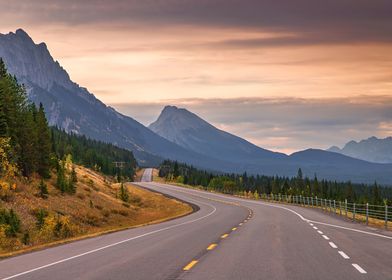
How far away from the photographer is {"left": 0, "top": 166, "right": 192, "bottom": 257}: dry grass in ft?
117

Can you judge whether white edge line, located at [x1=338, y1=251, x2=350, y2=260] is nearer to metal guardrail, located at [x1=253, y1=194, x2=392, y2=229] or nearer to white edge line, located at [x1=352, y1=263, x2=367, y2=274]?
white edge line, located at [x1=352, y1=263, x2=367, y2=274]

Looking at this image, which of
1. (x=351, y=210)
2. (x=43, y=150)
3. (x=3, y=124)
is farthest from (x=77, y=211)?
(x=351, y=210)

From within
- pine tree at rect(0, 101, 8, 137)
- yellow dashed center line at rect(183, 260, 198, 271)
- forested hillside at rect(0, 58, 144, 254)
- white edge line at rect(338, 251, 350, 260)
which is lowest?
yellow dashed center line at rect(183, 260, 198, 271)

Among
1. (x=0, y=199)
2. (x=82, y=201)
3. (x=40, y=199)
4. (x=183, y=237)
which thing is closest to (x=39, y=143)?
(x=82, y=201)

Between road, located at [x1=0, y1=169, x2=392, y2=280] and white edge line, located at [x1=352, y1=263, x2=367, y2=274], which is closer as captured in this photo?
road, located at [x1=0, y1=169, x2=392, y2=280]

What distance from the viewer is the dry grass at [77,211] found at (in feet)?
117

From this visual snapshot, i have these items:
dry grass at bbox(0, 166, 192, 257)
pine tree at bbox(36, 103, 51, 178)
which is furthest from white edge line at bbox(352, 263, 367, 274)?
pine tree at bbox(36, 103, 51, 178)

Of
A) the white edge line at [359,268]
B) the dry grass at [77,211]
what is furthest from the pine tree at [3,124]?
the white edge line at [359,268]

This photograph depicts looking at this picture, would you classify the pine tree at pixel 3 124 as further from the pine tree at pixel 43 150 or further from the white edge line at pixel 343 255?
the white edge line at pixel 343 255

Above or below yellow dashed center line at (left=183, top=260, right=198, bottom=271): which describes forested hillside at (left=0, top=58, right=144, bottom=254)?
above

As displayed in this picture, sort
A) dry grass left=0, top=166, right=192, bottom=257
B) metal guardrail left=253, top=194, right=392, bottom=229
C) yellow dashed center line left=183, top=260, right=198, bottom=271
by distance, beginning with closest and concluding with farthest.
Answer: yellow dashed center line left=183, top=260, right=198, bottom=271 → dry grass left=0, top=166, right=192, bottom=257 → metal guardrail left=253, top=194, right=392, bottom=229

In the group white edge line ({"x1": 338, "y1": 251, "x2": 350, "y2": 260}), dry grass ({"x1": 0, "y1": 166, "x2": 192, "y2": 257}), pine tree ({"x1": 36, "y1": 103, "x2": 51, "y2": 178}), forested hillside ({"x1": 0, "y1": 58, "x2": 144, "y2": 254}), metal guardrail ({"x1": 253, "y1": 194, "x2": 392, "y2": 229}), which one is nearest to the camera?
white edge line ({"x1": 338, "y1": 251, "x2": 350, "y2": 260})

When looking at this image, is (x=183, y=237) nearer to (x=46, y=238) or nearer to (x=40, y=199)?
(x=46, y=238)

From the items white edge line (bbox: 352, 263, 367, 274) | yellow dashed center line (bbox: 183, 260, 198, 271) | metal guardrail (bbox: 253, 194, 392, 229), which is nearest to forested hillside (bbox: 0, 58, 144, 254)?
metal guardrail (bbox: 253, 194, 392, 229)
